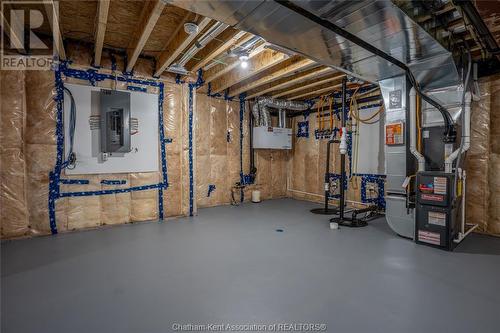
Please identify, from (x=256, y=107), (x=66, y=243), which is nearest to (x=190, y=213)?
(x=66, y=243)

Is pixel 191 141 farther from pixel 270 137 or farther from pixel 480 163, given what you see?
pixel 480 163

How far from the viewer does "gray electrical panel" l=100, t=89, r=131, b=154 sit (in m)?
3.68

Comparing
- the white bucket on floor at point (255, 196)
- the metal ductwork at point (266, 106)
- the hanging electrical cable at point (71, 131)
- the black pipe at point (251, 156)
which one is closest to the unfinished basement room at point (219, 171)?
the hanging electrical cable at point (71, 131)

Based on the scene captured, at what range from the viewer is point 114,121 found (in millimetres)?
3719

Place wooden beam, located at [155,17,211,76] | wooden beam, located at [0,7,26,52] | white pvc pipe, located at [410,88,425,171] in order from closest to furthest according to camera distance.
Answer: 1. wooden beam, located at [0,7,26,52]
2. wooden beam, located at [155,17,211,76]
3. white pvc pipe, located at [410,88,425,171]

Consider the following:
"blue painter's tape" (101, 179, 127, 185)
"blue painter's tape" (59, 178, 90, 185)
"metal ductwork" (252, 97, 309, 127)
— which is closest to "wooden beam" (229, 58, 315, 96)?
"metal ductwork" (252, 97, 309, 127)

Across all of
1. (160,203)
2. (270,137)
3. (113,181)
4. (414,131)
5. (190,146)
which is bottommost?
(160,203)

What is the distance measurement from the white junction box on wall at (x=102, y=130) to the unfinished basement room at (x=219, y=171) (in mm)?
21

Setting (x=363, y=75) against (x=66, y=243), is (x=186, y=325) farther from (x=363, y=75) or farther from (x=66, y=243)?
(x=363, y=75)

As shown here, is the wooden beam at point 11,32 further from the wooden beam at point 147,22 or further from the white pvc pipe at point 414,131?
the white pvc pipe at point 414,131

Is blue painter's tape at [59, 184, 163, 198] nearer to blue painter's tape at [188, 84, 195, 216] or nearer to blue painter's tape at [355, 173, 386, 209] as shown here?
blue painter's tape at [188, 84, 195, 216]

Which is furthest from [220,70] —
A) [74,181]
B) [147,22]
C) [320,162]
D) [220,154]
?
[320,162]

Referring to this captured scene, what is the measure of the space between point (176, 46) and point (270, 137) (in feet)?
10.2

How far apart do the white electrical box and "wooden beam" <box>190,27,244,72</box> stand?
7.67ft
